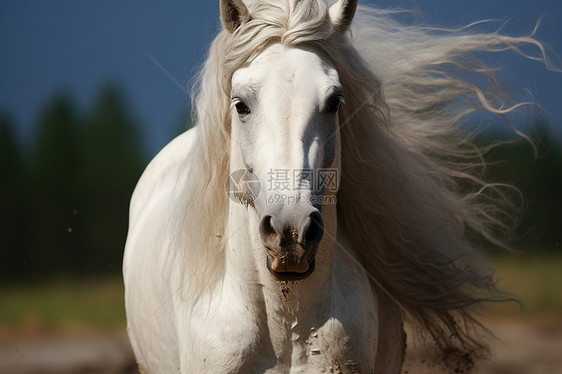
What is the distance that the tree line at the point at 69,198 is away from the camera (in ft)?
40.8

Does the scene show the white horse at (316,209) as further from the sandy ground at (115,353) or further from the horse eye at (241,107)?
the sandy ground at (115,353)

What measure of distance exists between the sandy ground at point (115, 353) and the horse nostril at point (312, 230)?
416cm

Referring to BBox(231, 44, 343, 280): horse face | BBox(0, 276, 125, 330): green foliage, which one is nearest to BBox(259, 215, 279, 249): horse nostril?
BBox(231, 44, 343, 280): horse face

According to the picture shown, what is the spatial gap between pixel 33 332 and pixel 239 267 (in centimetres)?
853

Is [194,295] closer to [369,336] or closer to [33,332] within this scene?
[369,336]

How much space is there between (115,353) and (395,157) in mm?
5641

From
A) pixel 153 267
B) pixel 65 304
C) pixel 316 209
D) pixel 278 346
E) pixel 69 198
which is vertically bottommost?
pixel 65 304

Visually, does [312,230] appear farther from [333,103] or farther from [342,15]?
[342,15]

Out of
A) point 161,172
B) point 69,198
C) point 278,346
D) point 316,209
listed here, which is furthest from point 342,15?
point 69,198

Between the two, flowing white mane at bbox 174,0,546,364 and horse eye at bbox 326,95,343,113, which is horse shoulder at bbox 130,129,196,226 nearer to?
flowing white mane at bbox 174,0,546,364

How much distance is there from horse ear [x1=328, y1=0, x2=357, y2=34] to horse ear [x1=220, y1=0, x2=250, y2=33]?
33 centimetres

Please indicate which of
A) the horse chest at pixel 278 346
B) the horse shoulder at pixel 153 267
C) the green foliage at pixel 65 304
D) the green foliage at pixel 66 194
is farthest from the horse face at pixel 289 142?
the green foliage at pixel 66 194

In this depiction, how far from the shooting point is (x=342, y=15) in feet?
7.61

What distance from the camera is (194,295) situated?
249cm
